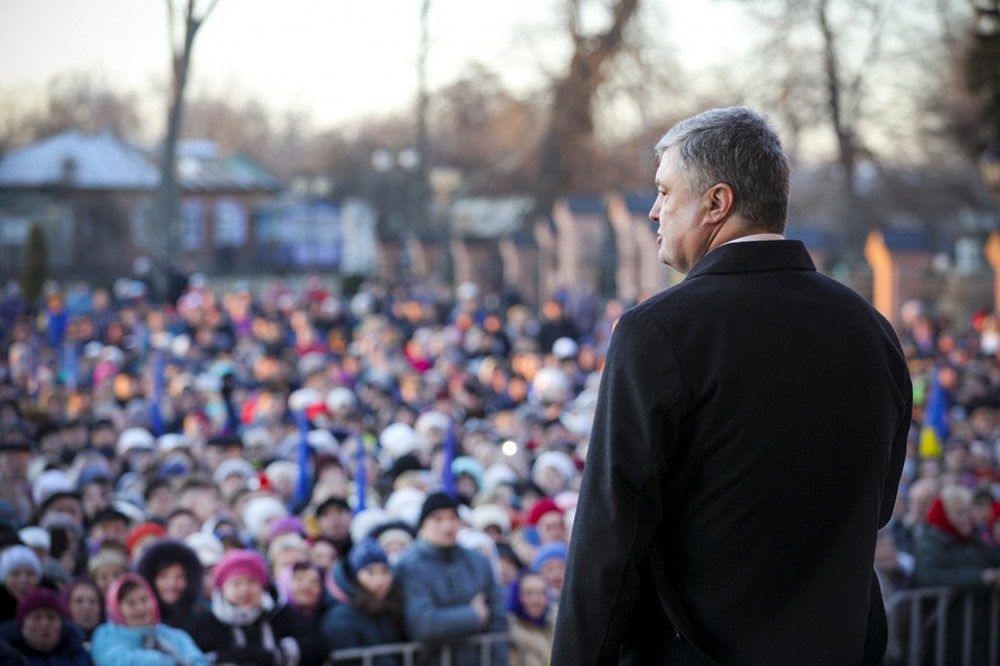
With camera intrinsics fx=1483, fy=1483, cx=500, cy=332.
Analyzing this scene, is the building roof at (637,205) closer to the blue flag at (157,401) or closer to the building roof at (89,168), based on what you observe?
the blue flag at (157,401)

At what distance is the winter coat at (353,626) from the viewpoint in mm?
6496

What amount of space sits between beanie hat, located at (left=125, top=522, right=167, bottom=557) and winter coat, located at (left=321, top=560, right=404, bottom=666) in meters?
1.36

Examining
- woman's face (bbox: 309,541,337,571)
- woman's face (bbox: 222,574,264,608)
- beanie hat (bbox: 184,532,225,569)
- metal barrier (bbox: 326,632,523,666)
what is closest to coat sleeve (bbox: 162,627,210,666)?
woman's face (bbox: 222,574,264,608)

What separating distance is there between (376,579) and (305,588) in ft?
1.05

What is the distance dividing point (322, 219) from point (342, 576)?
199 ft

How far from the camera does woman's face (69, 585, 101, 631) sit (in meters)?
6.20

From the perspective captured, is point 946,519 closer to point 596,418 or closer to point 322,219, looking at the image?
point 596,418

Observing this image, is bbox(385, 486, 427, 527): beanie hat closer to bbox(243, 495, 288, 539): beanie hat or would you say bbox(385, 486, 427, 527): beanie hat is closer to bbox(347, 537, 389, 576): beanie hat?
bbox(243, 495, 288, 539): beanie hat

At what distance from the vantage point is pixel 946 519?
26.1ft

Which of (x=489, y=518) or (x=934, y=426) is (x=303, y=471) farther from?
(x=934, y=426)

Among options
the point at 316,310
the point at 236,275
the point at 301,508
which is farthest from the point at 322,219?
the point at 301,508

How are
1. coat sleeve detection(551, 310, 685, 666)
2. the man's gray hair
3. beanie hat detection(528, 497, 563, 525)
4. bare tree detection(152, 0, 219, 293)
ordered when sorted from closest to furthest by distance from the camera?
coat sleeve detection(551, 310, 685, 666), the man's gray hair, beanie hat detection(528, 497, 563, 525), bare tree detection(152, 0, 219, 293)

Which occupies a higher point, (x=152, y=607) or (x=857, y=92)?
(x=857, y=92)

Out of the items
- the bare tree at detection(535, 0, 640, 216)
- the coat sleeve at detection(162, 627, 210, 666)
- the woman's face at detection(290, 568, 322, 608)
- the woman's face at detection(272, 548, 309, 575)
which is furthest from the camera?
the bare tree at detection(535, 0, 640, 216)
